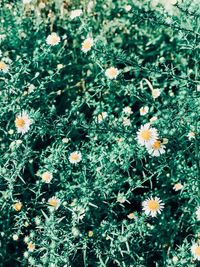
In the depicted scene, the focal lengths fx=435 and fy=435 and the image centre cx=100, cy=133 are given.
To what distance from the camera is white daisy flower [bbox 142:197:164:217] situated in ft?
7.37

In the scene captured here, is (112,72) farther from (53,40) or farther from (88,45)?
(53,40)

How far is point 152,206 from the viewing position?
7.45ft

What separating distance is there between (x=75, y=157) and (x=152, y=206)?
0.48m

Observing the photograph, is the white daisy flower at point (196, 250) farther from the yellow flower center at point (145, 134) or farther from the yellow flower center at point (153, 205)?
the yellow flower center at point (145, 134)

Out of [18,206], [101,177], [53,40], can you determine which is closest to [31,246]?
[18,206]

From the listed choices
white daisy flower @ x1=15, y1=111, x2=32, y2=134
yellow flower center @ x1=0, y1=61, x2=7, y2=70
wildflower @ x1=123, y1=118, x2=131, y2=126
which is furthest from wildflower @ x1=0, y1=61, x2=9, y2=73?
wildflower @ x1=123, y1=118, x2=131, y2=126

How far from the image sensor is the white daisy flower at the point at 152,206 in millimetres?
2246

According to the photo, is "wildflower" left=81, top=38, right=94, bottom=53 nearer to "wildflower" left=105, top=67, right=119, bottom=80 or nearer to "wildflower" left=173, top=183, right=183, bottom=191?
"wildflower" left=105, top=67, right=119, bottom=80

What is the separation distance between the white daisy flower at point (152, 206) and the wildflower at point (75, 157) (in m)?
0.41

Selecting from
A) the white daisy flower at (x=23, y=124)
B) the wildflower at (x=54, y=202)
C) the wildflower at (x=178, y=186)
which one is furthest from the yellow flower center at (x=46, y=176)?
the wildflower at (x=178, y=186)

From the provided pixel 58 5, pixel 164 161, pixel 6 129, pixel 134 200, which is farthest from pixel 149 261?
pixel 58 5

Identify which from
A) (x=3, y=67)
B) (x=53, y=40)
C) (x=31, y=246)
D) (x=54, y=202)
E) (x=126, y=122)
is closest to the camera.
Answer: (x=31, y=246)

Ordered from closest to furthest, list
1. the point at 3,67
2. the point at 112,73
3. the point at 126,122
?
1. the point at 126,122
2. the point at 3,67
3. the point at 112,73

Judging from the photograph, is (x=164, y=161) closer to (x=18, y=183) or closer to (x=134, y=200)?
(x=134, y=200)
